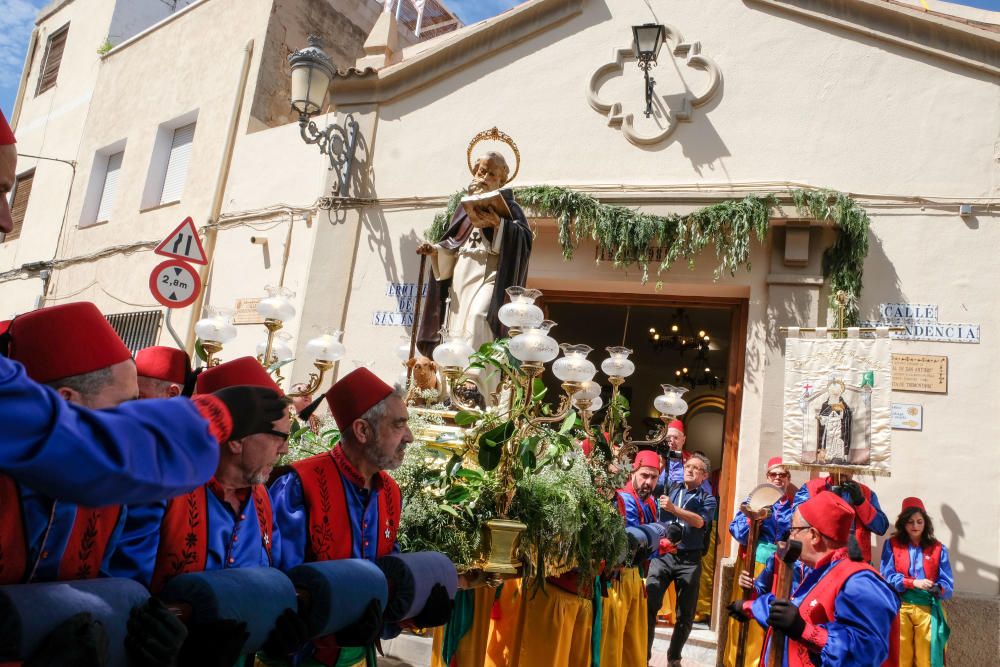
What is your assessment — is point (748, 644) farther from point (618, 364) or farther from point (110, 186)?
point (110, 186)

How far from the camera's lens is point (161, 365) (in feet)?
12.0

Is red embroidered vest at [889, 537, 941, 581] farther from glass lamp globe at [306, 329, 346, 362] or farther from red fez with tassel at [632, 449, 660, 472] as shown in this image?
glass lamp globe at [306, 329, 346, 362]

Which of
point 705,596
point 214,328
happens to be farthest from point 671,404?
point 705,596

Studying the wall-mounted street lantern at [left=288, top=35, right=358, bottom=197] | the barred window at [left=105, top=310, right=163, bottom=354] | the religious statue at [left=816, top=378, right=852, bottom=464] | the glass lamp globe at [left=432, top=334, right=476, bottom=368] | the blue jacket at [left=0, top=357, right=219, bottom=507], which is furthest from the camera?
the barred window at [left=105, top=310, right=163, bottom=354]

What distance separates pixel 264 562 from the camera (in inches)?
109

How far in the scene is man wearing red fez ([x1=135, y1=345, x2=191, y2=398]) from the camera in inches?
140

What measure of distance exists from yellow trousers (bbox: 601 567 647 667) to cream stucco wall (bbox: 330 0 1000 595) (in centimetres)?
273

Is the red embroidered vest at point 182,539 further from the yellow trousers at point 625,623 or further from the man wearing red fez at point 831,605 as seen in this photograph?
the yellow trousers at point 625,623

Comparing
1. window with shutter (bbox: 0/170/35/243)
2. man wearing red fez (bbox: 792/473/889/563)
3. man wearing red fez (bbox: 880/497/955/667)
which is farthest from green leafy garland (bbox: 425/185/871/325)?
window with shutter (bbox: 0/170/35/243)

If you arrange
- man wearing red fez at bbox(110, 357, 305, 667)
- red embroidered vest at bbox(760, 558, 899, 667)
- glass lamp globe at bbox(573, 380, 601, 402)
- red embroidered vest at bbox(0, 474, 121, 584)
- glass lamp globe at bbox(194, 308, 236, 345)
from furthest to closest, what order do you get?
glass lamp globe at bbox(194, 308, 236, 345) → glass lamp globe at bbox(573, 380, 601, 402) → red embroidered vest at bbox(760, 558, 899, 667) → man wearing red fez at bbox(110, 357, 305, 667) → red embroidered vest at bbox(0, 474, 121, 584)

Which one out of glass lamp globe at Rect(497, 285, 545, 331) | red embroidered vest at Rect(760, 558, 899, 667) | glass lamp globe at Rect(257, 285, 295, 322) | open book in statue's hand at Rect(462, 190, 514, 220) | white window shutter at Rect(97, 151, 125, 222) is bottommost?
red embroidered vest at Rect(760, 558, 899, 667)

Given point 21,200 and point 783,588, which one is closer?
point 783,588

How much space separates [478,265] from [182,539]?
451 centimetres

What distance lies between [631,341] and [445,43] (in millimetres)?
5922
